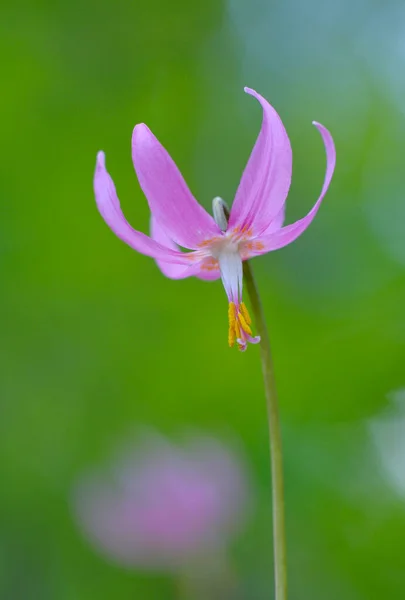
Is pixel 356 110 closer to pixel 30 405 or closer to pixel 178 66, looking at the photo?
pixel 178 66

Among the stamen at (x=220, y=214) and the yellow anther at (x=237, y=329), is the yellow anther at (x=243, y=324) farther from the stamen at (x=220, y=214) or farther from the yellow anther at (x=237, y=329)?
the stamen at (x=220, y=214)

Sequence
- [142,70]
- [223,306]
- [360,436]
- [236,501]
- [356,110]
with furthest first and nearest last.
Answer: [142,70] < [356,110] < [223,306] < [360,436] < [236,501]

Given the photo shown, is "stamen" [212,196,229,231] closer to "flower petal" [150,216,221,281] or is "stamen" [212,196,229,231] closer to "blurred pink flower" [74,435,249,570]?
"flower petal" [150,216,221,281]

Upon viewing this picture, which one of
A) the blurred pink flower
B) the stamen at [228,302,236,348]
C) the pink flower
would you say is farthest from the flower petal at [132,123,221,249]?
the blurred pink flower

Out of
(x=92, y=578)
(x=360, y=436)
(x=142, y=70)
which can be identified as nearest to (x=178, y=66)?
(x=142, y=70)

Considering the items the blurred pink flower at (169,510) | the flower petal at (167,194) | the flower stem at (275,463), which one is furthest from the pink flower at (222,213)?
the blurred pink flower at (169,510)

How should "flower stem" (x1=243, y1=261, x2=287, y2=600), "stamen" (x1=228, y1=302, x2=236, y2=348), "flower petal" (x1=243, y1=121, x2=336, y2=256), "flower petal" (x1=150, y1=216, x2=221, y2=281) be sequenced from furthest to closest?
1. "flower petal" (x1=150, y1=216, x2=221, y2=281)
2. "stamen" (x1=228, y1=302, x2=236, y2=348)
3. "flower petal" (x1=243, y1=121, x2=336, y2=256)
4. "flower stem" (x1=243, y1=261, x2=287, y2=600)

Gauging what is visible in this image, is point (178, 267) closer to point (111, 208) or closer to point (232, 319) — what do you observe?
point (232, 319)
